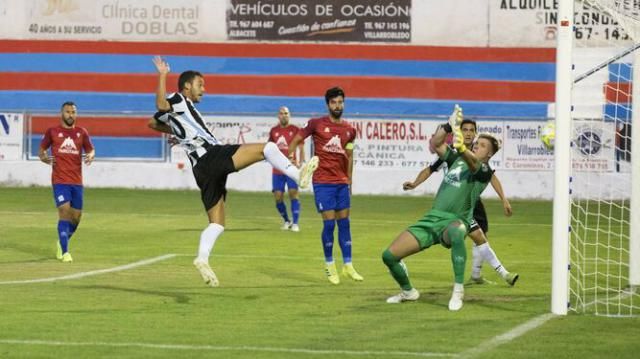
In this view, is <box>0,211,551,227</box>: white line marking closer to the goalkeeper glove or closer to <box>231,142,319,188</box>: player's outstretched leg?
<box>231,142,319,188</box>: player's outstretched leg

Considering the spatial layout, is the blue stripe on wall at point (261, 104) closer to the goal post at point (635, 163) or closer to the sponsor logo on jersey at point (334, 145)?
the sponsor logo on jersey at point (334, 145)

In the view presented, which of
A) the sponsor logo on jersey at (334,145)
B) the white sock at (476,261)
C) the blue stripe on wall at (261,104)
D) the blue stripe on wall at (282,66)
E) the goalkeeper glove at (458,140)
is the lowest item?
the white sock at (476,261)

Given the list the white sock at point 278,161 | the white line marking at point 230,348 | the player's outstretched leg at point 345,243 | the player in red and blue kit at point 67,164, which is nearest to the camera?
the white line marking at point 230,348

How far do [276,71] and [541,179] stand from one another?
1168 cm

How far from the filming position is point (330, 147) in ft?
54.4

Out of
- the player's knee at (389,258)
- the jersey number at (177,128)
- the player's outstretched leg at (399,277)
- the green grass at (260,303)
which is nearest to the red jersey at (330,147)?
the green grass at (260,303)

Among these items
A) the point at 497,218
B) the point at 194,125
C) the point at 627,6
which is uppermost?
the point at 627,6

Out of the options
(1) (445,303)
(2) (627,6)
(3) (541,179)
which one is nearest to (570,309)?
(1) (445,303)

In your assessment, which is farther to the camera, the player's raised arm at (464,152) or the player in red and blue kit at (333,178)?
the player in red and blue kit at (333,178)

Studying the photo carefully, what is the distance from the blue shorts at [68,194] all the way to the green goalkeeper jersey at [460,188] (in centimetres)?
763

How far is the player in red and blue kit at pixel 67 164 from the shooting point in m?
19.1

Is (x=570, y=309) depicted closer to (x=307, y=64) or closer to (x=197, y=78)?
(x=197, y=78)

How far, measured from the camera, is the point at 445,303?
13.6 meters

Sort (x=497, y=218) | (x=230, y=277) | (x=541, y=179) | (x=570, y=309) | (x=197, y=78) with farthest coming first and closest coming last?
(x=541, y=179) → (x=497, y=218) → (x=230, y=277) → (x=197, y=78) → (x=570, y=309)
